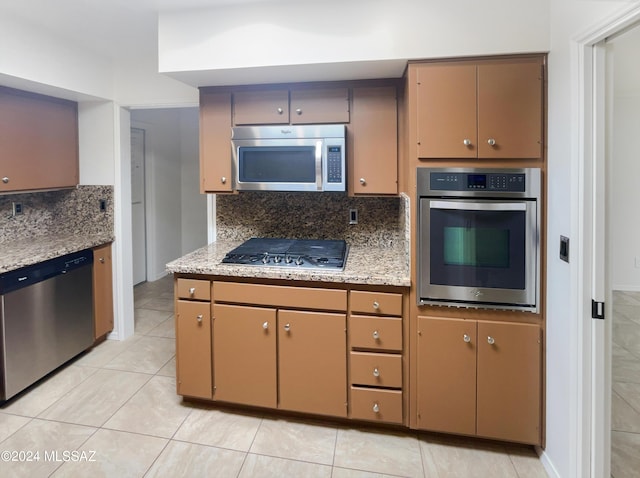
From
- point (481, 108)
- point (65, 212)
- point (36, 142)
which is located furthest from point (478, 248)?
point (65, 212)

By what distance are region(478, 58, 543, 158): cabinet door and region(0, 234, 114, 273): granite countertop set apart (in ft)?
9.10

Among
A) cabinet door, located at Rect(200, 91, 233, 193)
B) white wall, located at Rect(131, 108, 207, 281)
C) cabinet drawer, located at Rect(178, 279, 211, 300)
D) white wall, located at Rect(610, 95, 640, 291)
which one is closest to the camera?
cabinet drawer, located at Rect(178, 279, 211, 300)

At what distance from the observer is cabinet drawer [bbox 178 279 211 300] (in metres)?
2.20

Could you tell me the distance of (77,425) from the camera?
2168 mm

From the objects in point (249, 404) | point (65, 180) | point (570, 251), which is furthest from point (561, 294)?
point (65, 180)

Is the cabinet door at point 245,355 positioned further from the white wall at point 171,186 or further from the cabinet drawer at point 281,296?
the white wall at point 171,186

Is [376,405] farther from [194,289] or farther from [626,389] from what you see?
[626,389]

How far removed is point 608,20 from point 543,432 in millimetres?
1840

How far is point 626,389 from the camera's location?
2461 mm

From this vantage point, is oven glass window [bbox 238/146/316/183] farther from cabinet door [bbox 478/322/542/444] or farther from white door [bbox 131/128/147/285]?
white door [bbox 131/128/147/285]

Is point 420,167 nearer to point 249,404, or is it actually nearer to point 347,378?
point 347,378

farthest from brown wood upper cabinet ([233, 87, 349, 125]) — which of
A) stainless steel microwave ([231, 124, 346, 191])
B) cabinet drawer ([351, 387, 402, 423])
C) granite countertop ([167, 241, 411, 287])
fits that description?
cabinet drawer ([351, 387, 402, 423])

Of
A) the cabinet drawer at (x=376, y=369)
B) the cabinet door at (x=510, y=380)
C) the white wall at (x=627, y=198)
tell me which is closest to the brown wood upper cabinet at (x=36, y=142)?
the cabinet drawer at (x=376, y=369)

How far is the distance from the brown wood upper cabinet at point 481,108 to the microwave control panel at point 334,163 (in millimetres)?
500
